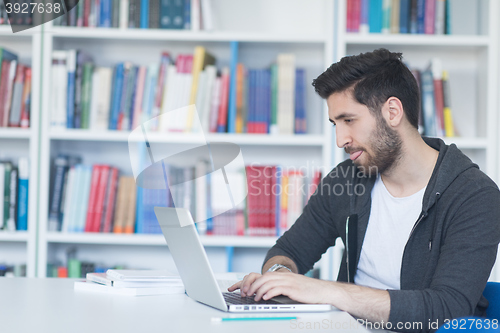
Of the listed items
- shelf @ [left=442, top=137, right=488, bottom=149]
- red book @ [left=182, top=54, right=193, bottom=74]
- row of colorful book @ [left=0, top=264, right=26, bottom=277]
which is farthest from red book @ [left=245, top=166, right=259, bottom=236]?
row of colorful book @ [left=0, top=264, right=26, bottom=277]

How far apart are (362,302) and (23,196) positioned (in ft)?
5.85

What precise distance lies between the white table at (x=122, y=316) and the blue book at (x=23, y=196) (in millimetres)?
1218

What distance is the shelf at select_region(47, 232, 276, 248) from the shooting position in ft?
7.36

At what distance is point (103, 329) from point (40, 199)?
5.25 ft

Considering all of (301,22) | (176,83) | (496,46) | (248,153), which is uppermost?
(301,22)

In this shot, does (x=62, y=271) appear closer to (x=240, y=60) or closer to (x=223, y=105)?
(x=223, y=105)

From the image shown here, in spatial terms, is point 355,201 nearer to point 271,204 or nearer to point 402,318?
point 402,318

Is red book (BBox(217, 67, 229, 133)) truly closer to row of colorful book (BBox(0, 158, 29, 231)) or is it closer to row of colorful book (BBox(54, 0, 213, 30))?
row of colorful book (BBox(54, 0, 213, 30))

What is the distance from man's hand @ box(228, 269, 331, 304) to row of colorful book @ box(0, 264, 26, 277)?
5.61 feet

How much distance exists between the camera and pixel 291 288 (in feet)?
3.38

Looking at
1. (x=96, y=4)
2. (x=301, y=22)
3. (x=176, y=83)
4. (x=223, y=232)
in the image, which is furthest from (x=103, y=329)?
(x=301, y=22)

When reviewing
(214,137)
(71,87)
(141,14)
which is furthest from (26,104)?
(214,137)

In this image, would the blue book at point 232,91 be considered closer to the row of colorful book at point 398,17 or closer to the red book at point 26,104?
the row of colorful book at point 398,17

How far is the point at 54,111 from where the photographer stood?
7.52 ft
